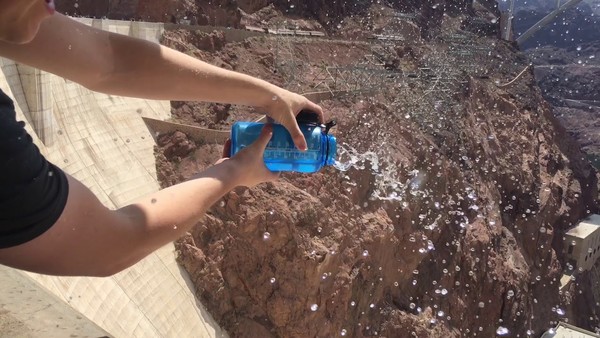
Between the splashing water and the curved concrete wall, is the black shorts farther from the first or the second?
the splashing water

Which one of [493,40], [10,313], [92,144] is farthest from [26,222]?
[493,40]

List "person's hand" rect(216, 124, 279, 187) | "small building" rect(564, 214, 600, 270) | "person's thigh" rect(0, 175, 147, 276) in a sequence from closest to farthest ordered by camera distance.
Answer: "person's thigh" rect(0, 175, 147, 276), "person's hand" rect(216, 124, 279, 187), "small building" rect(564, 214, 600, 270)

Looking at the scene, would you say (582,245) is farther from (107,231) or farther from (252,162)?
(107,231)

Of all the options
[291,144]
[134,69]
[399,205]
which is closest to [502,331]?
[399,205]

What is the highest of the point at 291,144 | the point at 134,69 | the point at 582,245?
the point at 134,69

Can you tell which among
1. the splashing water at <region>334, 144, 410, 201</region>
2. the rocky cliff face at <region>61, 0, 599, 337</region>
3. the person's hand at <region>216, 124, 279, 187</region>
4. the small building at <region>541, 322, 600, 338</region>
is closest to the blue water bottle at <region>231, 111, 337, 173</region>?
the person's hand at <region>216, 124, 279, 187</region>
